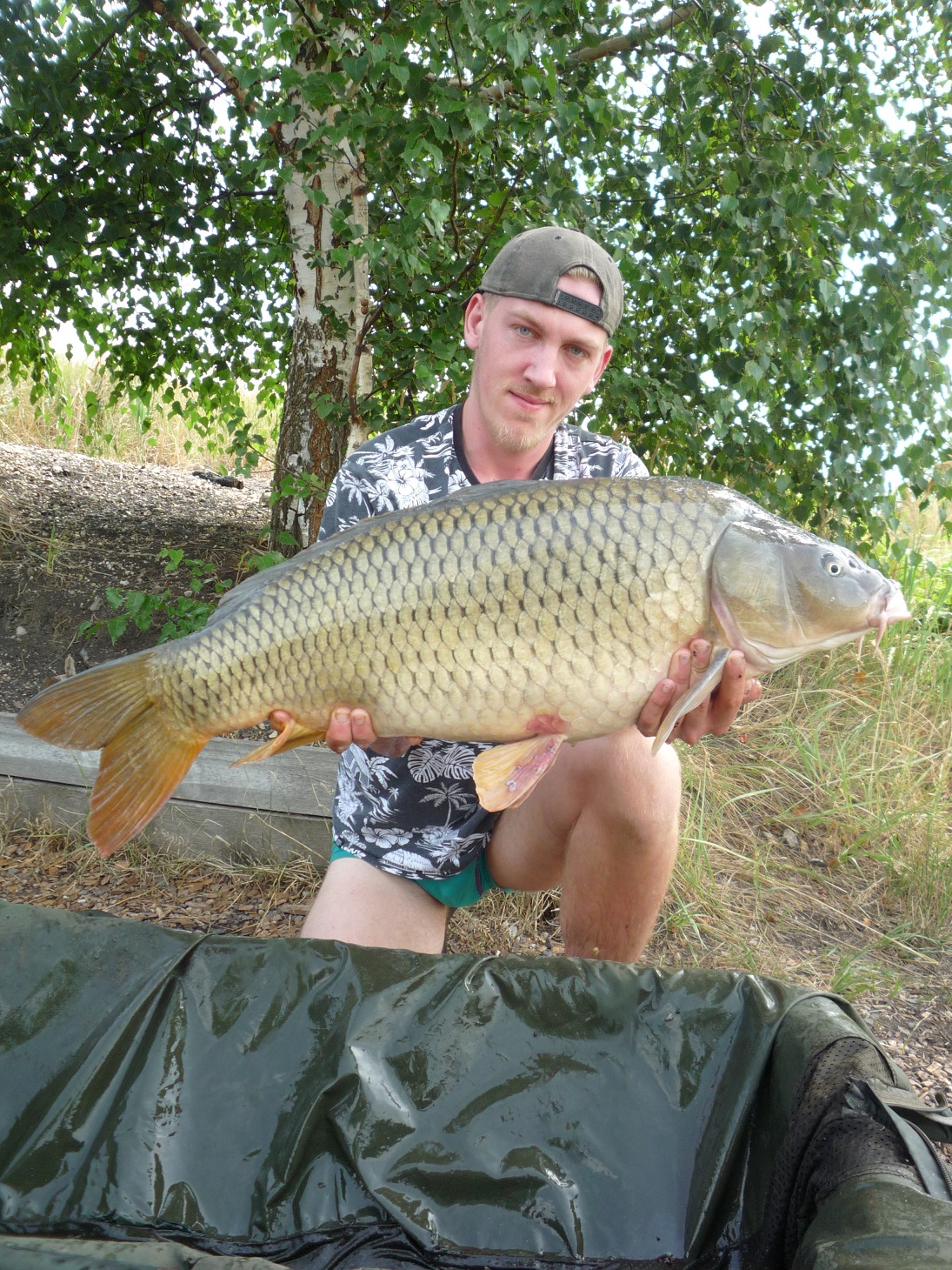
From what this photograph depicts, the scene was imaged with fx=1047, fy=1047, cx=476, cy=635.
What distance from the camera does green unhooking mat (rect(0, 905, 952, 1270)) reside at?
48.5 inches

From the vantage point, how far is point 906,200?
7.88ft

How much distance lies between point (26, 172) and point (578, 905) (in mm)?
2630

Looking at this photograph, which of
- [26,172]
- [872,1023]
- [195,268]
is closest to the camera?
[872,1023]

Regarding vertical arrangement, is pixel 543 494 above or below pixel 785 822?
above

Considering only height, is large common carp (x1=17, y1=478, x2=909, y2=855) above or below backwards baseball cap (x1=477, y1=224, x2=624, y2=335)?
below

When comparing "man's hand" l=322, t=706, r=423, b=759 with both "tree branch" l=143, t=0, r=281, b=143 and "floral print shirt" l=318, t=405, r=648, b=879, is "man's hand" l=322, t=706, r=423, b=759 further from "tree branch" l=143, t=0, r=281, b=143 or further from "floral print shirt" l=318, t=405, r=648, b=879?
"tree branch" l=143, t=0, r=281, b=143

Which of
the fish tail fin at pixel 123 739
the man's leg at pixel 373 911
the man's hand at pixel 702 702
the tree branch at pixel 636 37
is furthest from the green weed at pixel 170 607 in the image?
the tree branch at pixel 636 37

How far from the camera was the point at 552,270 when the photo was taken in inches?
64.0

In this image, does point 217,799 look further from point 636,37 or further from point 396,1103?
point 636,37

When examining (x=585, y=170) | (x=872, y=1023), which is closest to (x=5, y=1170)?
(x=872, y=1023)

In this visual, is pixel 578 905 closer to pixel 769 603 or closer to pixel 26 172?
pixel 769 603

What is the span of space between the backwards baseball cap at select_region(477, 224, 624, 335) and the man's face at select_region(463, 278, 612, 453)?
0.04ft

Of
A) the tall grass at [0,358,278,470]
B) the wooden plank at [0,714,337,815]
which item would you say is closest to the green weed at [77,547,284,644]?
the wooden plank at [0,714,337,815]

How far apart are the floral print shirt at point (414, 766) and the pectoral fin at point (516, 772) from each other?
37cm
